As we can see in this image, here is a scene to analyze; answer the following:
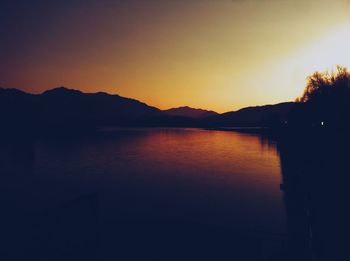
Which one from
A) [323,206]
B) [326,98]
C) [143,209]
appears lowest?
[143,209]

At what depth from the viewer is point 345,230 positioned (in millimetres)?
12484

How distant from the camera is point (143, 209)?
968 inches

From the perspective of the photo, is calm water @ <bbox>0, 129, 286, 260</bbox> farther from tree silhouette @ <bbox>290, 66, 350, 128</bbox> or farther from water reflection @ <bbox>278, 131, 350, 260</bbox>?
tree silhouette @ <bbox>290, 66, 350, 128</bbox>

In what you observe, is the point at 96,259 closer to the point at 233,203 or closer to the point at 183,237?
the point at 183,237

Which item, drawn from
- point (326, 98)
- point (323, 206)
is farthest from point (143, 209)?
point (326, 98)

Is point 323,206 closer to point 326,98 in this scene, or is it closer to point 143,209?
point 143,209

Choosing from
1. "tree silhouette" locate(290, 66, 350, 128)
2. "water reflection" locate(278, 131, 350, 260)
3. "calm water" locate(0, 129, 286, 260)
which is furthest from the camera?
"tree silhouette" locate(290, 66, 350, 128)

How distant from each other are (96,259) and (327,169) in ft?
59.3

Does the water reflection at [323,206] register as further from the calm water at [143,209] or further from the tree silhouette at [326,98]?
the tree silhouette at [326,98]

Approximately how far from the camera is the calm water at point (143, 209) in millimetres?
13203

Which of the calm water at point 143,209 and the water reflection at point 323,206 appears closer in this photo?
the water reflection at point 323,206

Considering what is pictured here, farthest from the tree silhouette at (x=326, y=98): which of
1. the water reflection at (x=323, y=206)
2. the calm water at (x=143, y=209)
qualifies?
the water reflection at (x=323, y=206)

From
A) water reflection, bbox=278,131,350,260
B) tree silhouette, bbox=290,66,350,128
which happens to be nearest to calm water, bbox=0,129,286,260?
water reflection, bbox=278,131,350,260

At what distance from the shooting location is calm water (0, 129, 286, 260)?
1320cm
